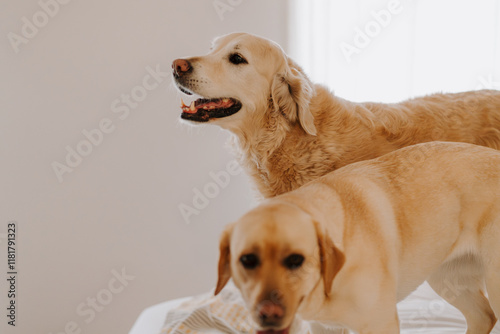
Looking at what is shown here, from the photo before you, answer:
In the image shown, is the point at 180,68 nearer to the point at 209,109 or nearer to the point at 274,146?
the point at 209,109

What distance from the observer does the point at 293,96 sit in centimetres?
196

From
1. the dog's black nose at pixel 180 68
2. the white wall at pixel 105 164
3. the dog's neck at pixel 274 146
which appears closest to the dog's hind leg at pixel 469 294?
the dog's neck at pixel 274 146

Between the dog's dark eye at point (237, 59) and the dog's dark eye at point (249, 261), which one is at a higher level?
the dog's dark eye at point (237, 59)

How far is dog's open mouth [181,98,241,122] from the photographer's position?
1921 mm

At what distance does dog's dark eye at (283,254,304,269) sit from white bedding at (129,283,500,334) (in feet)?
2.21

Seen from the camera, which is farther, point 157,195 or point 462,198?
point 157,195

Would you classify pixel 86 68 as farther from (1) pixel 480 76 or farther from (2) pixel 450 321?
(2) pixel 450 321

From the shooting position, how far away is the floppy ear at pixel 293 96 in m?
1.93

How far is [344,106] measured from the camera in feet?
6.66

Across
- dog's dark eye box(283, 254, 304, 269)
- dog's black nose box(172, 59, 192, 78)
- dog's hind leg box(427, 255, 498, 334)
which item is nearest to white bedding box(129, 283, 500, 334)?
dog's hind leg box(427, 255, 498, 334)

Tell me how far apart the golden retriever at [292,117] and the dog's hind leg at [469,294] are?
0.52 metres

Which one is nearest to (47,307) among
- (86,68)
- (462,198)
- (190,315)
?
(86,68)

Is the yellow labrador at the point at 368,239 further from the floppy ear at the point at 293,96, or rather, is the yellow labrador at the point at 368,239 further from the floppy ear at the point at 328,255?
the floppy ear at the point at 293,96

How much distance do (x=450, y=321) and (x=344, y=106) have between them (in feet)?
3.35
